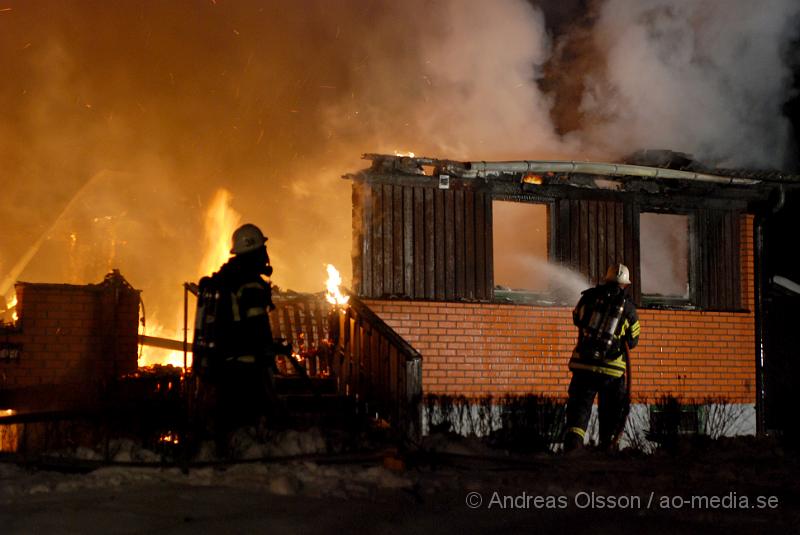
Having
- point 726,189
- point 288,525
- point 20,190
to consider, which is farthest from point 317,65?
point 288,525

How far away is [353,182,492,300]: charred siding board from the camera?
1060 centimetres

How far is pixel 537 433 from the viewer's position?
7.63 meters

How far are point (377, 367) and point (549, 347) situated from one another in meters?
3.57

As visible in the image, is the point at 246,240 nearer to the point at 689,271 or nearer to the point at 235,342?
the point at 235,342

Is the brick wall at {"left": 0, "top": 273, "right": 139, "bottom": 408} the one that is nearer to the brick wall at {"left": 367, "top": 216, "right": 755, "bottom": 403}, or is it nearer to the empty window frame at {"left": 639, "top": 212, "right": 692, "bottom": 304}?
the brick wall at {"left": 367, "top": 216, "right": 755, "bottom": 403}

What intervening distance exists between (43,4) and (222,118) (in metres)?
5.58

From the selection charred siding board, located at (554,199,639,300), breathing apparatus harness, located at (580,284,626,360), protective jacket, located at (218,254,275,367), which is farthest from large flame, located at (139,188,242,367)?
protective jacket, located at (218,254,275,367)

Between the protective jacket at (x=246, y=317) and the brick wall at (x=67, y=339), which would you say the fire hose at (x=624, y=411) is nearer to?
the protective jacket at (x=246, y=317)

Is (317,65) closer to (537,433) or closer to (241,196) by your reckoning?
(241,196)

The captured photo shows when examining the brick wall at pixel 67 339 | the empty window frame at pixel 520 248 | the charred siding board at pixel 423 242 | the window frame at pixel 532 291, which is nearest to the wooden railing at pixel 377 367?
the charred siding board at pixel 423 242

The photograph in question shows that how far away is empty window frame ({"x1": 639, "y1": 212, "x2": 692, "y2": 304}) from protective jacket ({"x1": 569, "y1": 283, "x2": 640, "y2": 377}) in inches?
135

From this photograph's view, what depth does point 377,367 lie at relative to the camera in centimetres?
843

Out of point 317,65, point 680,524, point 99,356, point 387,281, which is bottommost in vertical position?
point 680,524

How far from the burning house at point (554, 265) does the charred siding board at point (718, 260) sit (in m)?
0.02
